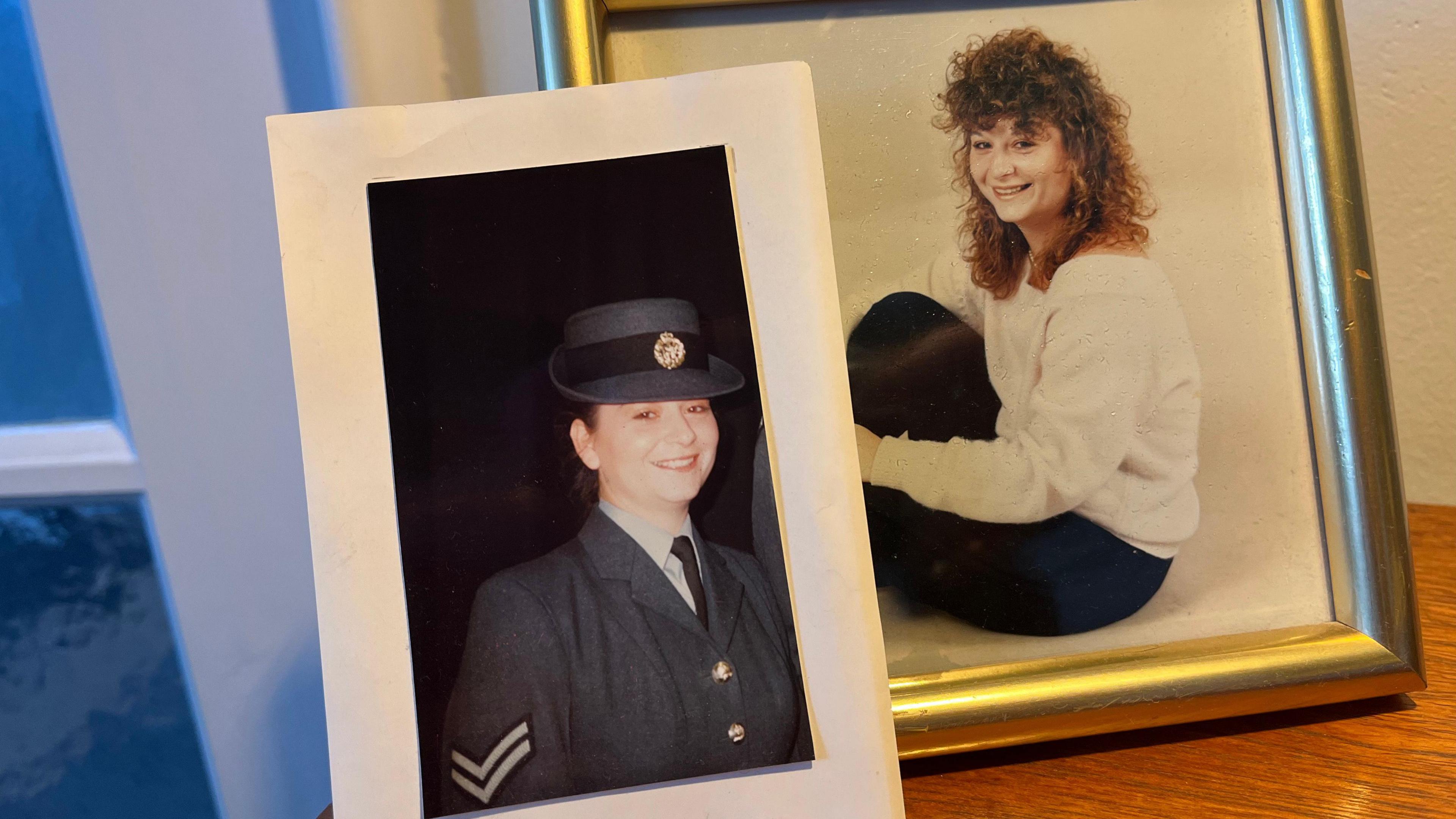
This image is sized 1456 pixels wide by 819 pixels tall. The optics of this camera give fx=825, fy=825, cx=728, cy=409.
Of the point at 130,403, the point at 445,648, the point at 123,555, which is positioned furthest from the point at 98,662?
the point at 445,648

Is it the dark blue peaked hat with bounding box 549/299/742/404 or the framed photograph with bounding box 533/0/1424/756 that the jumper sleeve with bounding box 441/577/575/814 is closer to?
the dark blue peaked hat with bounding box 549/299/742/404

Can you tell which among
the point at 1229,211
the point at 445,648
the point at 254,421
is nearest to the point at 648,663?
the point at 445,648

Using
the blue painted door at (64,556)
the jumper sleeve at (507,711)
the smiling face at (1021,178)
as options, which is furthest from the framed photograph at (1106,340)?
the blue painted door at (64,556)

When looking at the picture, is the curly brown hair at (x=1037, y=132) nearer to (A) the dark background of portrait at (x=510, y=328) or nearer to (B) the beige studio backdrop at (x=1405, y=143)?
(A) the dark background of portrait at (x=510, y=328)

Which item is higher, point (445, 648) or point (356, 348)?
point (356, 348)

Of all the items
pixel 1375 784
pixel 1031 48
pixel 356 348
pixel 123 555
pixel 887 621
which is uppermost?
pixel 1031 48

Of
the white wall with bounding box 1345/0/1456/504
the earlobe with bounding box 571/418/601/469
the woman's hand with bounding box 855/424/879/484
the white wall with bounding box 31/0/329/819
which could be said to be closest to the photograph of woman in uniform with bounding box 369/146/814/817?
the earlobe with bounding box 571/418/601/469

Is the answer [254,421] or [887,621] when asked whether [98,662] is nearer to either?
[254,421]

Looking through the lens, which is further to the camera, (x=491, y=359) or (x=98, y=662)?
(x=98, y=662)
